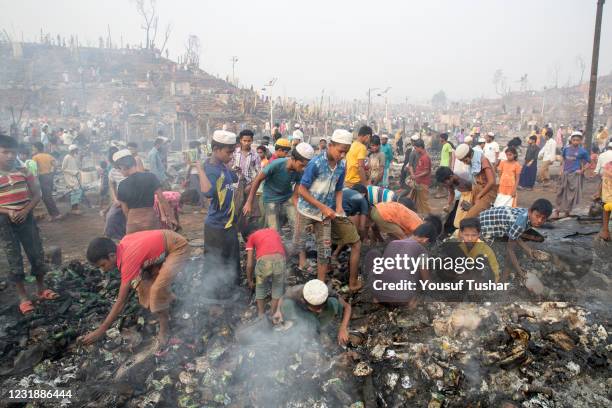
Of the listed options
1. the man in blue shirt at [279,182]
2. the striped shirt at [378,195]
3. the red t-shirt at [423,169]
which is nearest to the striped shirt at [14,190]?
the man in blue shirt at [279,182]

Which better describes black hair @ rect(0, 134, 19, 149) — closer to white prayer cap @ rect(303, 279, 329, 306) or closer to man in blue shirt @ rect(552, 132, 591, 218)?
white prayer cap @ rect(303, 279, 329, 306)

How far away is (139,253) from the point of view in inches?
129

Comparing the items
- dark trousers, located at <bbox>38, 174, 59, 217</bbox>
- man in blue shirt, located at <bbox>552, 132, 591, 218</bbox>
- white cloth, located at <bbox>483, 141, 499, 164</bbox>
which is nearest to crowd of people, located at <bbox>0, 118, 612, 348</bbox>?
man in blue shirt, located at <bbox>552, 132, 591, 218</bbox>

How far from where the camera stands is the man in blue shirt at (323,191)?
13.0 feet

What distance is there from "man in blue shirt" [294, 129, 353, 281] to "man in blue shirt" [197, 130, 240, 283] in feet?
2.45

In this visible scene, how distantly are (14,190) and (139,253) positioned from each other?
1.91m

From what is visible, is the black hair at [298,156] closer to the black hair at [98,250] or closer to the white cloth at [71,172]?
the black hair at [98,250]

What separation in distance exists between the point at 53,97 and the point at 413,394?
3285 cm

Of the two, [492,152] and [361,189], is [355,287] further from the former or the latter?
[492,152]

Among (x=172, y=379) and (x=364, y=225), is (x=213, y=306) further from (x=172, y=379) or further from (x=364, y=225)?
(x=364, y=225)

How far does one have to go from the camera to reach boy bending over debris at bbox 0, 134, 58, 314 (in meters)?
4.04

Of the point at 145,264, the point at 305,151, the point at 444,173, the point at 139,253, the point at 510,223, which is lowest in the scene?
the point at 145,264

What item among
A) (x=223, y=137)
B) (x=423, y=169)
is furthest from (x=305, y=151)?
(x=423, y=169)

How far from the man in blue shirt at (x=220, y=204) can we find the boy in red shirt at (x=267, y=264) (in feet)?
1.24
